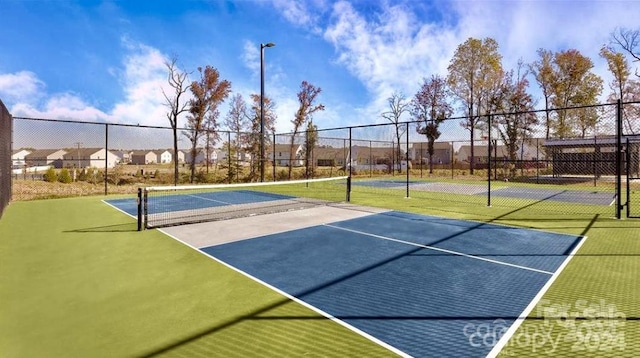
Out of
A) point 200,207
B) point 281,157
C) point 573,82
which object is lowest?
point 200,207

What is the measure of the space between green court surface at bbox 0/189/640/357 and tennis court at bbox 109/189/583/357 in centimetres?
26

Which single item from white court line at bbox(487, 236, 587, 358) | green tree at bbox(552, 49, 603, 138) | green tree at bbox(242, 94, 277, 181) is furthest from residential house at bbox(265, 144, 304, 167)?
green tree at bbox(552, 49, 603, 138)

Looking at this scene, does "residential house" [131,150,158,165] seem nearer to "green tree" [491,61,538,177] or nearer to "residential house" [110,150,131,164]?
"residential house" [110,150,131,164]

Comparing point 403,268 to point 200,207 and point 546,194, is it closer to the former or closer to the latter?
point 200,207

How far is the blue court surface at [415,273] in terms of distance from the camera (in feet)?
11.2

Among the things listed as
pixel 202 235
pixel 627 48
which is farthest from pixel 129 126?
pixel 627 48

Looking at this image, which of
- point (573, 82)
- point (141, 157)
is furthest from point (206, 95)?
point (141, 157)

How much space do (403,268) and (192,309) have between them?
3.03 m

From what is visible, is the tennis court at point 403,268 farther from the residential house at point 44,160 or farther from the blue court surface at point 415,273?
the residential house at point 44,160

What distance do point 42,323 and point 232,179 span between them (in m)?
20.1

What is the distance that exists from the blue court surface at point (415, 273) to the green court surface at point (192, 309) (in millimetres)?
277

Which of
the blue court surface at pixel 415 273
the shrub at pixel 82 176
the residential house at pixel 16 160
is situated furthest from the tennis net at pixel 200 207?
the shrub at pixel 82 176

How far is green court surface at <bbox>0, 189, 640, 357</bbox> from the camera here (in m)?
3.04

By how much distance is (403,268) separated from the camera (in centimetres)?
516
